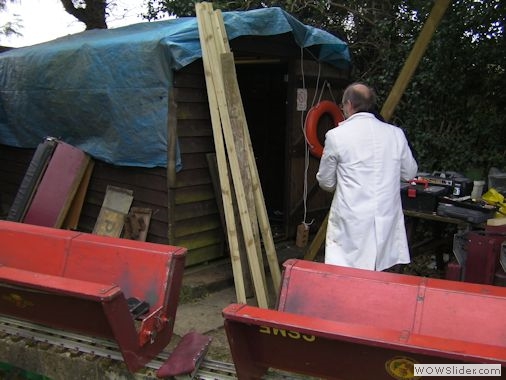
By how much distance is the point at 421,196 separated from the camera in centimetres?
457

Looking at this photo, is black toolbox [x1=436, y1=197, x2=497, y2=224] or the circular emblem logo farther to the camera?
black toolbox [x1=436, y1=197, x2=497, y2=224]

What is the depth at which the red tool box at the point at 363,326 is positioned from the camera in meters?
1.81

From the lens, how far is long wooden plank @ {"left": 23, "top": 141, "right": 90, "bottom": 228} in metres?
5.35

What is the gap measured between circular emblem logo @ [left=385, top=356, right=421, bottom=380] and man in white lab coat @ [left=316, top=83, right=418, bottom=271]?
3.78 ft

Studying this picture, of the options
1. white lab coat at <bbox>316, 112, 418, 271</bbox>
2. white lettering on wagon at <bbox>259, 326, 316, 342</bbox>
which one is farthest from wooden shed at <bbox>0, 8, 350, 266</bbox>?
white lettering on wagon at <bbox>259, 326, 316, 342</bbox>

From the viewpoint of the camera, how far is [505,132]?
232 inches

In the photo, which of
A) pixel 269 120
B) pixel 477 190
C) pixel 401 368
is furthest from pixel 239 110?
pixel 269 120

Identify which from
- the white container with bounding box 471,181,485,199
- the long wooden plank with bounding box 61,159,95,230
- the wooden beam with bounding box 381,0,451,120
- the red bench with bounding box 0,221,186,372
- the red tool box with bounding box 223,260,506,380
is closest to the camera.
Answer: the red tool box with bounding box 223,260,506,380

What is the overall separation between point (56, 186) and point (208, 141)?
176 cm

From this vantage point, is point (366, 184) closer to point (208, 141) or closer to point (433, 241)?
point (208, 141)

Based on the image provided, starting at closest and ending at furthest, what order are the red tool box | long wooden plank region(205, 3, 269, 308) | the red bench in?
the red tool box
the red bench
long wooden plank region(205, 3, 269, 308)

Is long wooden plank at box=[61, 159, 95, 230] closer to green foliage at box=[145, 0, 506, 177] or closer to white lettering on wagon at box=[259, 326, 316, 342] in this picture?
green foliage at box=[145, 0, 506, 177]

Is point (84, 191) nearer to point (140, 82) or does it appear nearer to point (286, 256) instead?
point (140, 82)

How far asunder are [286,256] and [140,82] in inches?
97.3
